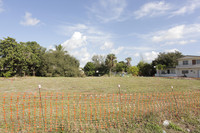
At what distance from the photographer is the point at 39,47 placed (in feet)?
144

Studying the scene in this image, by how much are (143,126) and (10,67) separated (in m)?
39.0

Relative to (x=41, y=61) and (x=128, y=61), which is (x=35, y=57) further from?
(x=128, y=61)

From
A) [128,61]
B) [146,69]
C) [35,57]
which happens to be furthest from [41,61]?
[128,61]

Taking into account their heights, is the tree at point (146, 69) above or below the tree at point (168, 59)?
below

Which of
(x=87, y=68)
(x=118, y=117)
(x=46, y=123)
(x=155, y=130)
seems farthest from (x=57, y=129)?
(x=87, y=68)

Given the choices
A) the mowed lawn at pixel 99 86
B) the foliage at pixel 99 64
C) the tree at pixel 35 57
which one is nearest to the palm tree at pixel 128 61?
the foliage at pixel 99 64

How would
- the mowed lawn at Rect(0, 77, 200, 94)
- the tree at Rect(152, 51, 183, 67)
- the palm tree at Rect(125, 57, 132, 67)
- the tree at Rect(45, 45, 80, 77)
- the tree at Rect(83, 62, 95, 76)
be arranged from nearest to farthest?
the mowed lawn at Rect(0, 77, 200, 94) < the tree at Rect(45, 45, 80, 77) < the tree at Rect(152, 51, 183, 67) < the tree at Rect(83, 62, 95, 76) < the palm tree at Rect(125, 57, 132, 67)

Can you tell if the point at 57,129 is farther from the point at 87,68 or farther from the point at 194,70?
the point at 87,68

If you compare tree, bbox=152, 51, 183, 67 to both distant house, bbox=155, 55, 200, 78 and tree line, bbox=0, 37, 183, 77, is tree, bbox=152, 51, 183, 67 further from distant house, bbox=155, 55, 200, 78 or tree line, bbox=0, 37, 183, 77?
distant house, bbox=155, 55, 200, 78

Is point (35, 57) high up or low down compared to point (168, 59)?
up

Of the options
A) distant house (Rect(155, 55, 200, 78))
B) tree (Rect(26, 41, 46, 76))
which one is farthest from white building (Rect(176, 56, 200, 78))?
tree (Rect(26, 41, 46, 76))

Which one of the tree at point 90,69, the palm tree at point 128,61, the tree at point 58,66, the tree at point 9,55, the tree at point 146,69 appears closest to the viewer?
the tree at point 9,55

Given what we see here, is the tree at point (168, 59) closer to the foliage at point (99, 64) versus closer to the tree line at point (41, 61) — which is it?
the tree line at point (41, 61)

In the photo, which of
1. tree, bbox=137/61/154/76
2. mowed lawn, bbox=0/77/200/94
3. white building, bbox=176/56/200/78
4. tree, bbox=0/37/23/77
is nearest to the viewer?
mowed lawn, bbox=0/77/200/94
